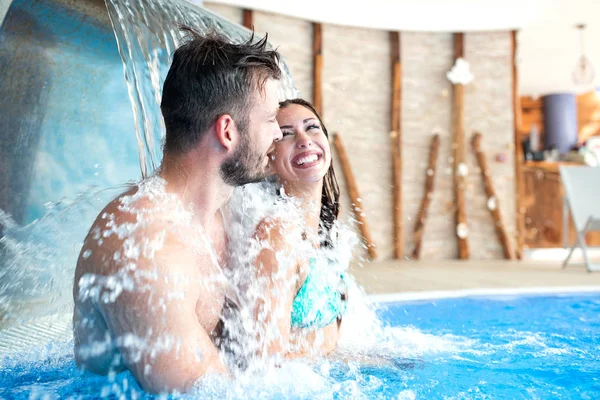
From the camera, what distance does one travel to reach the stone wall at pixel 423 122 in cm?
820

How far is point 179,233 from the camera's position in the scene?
146cm

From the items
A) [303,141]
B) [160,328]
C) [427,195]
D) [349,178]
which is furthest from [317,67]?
[160,328]

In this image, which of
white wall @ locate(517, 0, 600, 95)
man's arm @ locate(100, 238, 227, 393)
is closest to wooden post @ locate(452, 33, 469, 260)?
white wall @ locate(517, 0, 600, 95)

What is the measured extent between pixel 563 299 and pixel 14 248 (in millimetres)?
3336

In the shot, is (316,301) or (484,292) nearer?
(316,301)

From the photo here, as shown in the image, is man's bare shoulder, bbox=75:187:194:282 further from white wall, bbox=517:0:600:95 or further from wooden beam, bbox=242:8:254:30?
white wall, bbox=517:0:600:95

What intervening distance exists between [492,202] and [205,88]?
728 centimetres

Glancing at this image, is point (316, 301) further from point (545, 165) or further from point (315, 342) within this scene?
point (545, 165)

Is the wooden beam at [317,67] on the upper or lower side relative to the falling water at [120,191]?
upper

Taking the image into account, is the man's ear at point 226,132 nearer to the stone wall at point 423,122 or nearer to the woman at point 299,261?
the woman at point 299,261

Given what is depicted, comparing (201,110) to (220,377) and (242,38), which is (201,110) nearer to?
(220,377)

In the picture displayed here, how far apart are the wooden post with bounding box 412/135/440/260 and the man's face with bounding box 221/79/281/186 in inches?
270

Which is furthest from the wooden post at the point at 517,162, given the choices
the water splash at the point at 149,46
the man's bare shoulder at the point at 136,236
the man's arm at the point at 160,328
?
the man's arm at the point at 160,328

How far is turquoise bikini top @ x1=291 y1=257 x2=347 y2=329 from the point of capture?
6.19 feet
